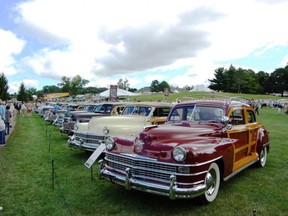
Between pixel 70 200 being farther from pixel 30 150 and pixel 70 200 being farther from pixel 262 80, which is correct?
pixel 262 80

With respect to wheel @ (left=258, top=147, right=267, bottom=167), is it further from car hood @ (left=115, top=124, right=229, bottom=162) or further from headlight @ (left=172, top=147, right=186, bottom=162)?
headlight @ (left=172, top=147, right=186, bottom=162)

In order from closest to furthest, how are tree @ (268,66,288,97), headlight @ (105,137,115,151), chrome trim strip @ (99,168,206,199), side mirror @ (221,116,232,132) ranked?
chrome trim strip @ (99,168,206,199) → headlight @ (105,137,115,151) → side mirror @ (221,116,232,132) → tree @ (268,66,288,97)

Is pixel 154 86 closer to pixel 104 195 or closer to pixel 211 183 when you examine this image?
pixel 104 195

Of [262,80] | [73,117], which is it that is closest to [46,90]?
[262,80]

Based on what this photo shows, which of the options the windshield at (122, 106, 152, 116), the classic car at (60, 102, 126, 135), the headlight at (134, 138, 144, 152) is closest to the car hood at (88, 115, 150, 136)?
the windshield at (122, 106, 152, 116)

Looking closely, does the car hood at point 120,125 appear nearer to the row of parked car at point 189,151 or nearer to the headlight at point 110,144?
the row of parked car at point 189,151

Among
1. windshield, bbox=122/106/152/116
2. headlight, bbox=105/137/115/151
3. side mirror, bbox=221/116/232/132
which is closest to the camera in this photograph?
headlight, bbox=105/137/115/151

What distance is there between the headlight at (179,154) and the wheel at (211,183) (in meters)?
0.65

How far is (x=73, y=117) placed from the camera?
1379cm

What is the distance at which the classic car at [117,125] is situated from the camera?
882cm

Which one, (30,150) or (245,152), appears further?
(30,150)

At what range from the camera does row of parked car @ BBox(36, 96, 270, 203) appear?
4.71 meters

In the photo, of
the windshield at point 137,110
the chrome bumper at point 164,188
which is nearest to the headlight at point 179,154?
the chrome bumper at point 164,188

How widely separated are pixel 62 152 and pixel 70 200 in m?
5.12
